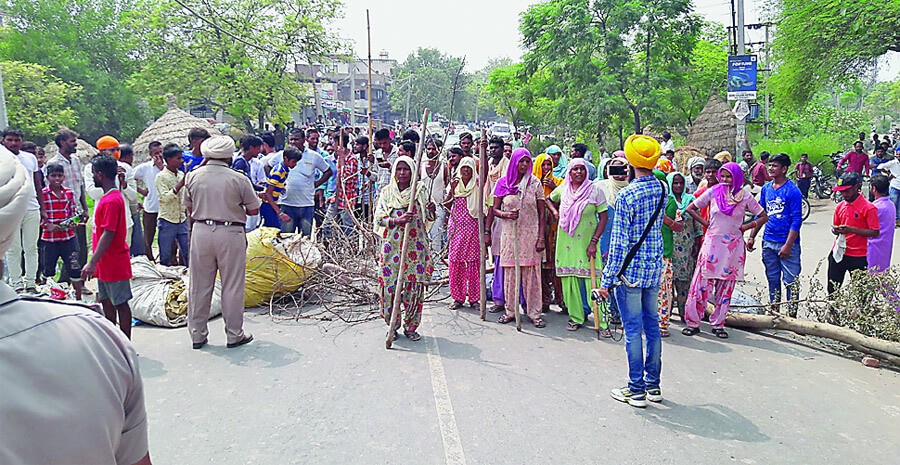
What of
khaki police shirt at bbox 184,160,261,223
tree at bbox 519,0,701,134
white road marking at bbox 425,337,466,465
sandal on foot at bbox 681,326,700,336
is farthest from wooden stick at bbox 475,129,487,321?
tree at bbox 519,0,701,134

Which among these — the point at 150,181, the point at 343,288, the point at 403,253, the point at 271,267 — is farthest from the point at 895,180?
the point at 150,181

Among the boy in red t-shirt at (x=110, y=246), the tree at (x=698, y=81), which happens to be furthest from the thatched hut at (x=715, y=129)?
the boy in red t-shirt at (x=110, y=246)

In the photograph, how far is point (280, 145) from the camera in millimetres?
22891

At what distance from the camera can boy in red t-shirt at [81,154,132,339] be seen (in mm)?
5086

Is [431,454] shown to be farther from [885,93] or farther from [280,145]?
[885,93]

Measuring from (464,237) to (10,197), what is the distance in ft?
18.8

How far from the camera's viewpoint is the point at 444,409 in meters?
4.34

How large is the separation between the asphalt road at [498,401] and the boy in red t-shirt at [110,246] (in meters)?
0.59

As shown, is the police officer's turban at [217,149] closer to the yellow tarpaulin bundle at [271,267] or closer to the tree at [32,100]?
the yellow tarpaulin bundle at [271,267]

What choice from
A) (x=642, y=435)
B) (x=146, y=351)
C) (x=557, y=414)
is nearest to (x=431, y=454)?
(x=557, y=414)

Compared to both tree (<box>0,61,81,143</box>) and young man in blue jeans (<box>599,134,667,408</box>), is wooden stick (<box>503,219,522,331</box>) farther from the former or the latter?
tree (<box>0,61,81,143</box>)

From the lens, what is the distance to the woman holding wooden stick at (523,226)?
641 cm

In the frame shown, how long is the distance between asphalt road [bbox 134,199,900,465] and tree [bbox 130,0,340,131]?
24578 mm

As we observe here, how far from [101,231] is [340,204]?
4.28 metres
